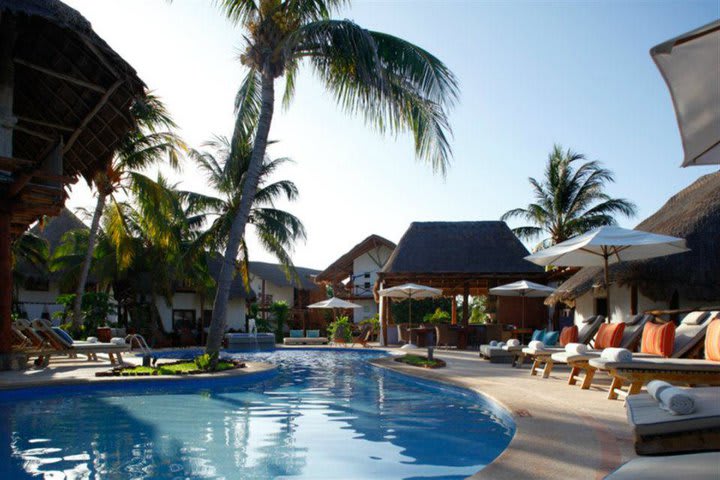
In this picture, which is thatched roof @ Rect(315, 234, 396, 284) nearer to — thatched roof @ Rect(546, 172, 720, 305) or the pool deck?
thatched roof @ Rect(546, 172, 720, 305)

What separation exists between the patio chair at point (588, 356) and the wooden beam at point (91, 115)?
8674 mm

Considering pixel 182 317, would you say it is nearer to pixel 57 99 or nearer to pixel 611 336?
pixel 57 99

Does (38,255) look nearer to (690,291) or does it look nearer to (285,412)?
(285,412)

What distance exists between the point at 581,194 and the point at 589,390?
2109cm

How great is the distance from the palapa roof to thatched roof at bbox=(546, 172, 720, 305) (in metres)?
11.7

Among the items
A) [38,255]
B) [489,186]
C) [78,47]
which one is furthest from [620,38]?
[38,255]

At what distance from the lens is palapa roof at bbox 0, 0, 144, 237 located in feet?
31.7

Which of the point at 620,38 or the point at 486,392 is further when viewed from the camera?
the point at 620,38

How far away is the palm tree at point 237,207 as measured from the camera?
67.9 ft

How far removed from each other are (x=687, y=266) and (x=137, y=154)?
15.0 meters

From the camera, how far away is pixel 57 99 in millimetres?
11992

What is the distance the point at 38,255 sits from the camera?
76.7 ft

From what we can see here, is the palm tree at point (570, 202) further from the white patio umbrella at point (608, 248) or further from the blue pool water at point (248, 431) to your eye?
the blue pool water at point (248, 431)

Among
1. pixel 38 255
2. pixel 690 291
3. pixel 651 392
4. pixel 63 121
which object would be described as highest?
pixel 63 121
